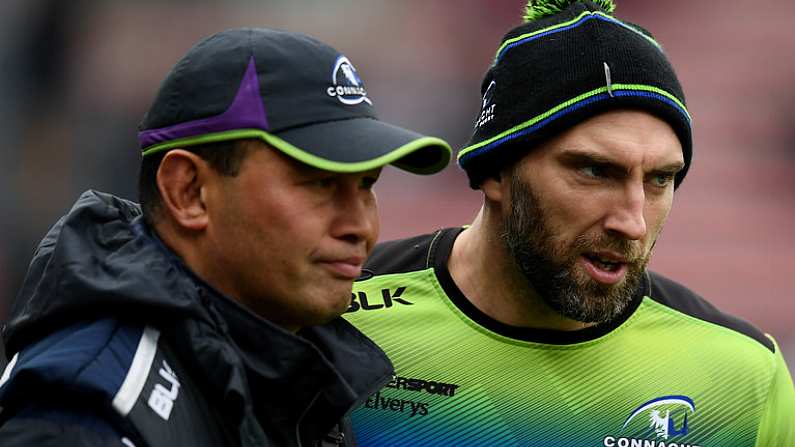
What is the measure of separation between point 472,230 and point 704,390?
735 mm

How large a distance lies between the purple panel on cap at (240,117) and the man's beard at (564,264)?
3.42ft

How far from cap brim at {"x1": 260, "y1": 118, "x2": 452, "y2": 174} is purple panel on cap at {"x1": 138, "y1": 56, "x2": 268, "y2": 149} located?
0.04 m

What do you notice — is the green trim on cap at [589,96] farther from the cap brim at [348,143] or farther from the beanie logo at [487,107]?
the cap brim at [348,143]

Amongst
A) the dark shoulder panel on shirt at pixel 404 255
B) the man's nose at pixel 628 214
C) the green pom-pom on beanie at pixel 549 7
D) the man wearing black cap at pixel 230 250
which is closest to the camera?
the man wearing black cap at pixel 230 250

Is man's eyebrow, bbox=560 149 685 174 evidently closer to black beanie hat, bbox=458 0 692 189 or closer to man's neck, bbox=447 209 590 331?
black beanie hat, bbox=458 0 692 189

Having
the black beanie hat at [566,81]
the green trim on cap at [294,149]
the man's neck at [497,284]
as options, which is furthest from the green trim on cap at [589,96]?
the green trim on cap at [294,149]

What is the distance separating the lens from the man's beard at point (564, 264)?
288 centimetres

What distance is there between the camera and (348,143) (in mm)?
2137

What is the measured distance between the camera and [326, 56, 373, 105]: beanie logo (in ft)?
7.24

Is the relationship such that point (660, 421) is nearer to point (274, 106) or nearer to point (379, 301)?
point (379, 301)

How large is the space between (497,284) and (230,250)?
1139mm

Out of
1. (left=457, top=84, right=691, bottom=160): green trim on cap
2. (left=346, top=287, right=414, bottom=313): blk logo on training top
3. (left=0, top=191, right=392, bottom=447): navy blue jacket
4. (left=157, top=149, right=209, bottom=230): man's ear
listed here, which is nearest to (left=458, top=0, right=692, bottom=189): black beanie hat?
(left=457, top=84, right=691, bottom=160): green trim on cap

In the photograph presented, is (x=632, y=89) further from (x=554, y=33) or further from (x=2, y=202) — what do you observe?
(x=2, y=202)

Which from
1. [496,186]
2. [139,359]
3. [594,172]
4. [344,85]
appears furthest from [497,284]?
[139,359]
